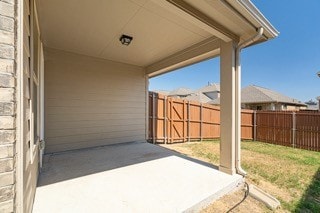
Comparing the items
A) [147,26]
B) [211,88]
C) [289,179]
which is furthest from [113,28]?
[211,88]

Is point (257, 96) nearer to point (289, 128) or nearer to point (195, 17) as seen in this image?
point (289, 128)

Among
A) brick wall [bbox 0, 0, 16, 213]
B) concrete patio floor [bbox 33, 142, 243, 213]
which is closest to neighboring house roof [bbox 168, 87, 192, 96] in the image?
concrete patio floor [bbox 33, 142, 243, 213]

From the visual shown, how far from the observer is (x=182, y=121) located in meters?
8.27

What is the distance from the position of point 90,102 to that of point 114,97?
2.66 ft

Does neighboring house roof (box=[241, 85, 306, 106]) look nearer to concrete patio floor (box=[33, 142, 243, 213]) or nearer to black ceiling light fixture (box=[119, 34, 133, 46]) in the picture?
concrete patio floor (box=[33, 142, 243, 213])

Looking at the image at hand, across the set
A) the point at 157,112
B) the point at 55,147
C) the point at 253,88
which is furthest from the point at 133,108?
the point at 253,88

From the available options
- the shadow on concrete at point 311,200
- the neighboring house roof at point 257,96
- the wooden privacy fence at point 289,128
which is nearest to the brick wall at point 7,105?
the shadow on concrete at point 311,200

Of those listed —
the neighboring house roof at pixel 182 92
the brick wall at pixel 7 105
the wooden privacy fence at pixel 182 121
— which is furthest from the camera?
the neighboring house roof at pixel 182 92

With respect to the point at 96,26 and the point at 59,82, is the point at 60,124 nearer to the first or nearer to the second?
the point at 59,82

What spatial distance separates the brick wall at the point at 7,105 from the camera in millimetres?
1024

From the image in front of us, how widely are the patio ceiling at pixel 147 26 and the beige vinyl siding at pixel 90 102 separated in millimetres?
581

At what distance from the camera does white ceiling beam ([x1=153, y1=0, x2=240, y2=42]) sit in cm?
261

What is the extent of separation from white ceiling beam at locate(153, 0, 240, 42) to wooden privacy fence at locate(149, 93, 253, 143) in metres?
4.49

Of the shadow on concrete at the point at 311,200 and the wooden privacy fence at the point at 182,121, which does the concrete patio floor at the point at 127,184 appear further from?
the wooden privacy fence at the point at 182,121
